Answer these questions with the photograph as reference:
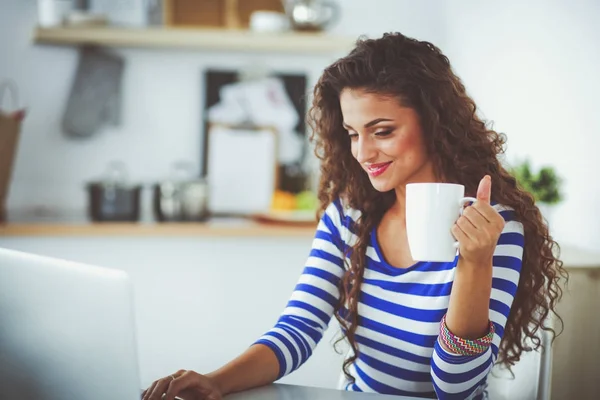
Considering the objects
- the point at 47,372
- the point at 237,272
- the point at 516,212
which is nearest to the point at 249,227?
the point at 237,272

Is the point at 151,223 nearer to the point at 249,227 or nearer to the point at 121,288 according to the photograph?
the point at 249,227

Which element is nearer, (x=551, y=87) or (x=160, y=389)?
(x=160, y=389)

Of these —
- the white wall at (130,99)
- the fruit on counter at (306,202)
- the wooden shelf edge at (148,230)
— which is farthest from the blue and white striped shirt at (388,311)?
the white wall at (130,99)

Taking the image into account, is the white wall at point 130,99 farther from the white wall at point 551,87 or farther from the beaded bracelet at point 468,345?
the beaded bracelet at point 468,345

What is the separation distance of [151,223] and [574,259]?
1.60m

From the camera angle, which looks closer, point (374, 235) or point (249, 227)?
point (374, 235)

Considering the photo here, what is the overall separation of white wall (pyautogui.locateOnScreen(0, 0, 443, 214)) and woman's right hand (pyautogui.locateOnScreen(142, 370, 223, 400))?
1.96 m

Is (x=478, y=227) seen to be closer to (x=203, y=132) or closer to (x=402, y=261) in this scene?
(x=402, y=261)

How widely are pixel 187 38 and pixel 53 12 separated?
547 mm

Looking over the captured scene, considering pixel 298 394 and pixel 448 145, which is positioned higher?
pixel 448 145

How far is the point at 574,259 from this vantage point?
1.31 meters

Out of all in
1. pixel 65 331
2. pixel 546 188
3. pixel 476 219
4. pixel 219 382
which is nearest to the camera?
pixel 65 331

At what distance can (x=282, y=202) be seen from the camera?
2.64 metres

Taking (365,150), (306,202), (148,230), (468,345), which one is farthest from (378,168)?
(306,202)
